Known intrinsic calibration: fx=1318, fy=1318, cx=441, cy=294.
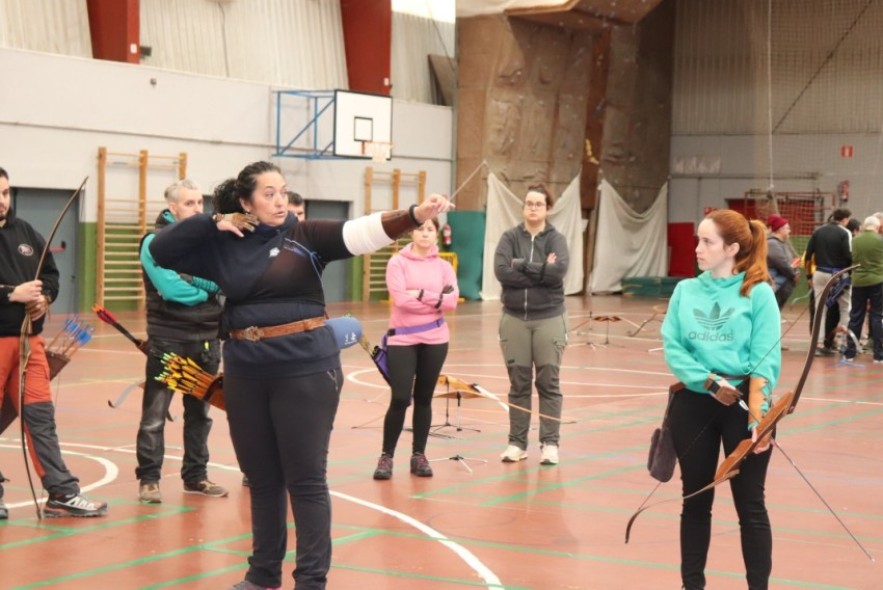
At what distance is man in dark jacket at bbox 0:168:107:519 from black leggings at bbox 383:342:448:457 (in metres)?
1.93

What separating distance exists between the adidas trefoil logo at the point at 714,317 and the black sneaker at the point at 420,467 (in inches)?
135

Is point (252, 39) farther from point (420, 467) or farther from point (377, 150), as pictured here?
point (420, 467)

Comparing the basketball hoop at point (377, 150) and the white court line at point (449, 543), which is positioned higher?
the basketball hoop at point (377, 150)

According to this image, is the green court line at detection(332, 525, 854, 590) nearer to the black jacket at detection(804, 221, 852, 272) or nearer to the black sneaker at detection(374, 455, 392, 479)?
the black sneaker at detection(374, 455, 392, 479)

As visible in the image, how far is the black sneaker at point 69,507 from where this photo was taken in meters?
6.78

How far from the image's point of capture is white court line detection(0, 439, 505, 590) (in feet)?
19.0

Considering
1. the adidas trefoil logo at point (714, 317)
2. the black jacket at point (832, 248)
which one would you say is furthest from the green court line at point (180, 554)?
the black jacket at point (832, 248)

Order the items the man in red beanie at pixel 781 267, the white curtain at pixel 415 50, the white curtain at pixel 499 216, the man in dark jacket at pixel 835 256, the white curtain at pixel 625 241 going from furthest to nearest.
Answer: the white curtain at pixel 625 241, the white curtain at pixel 499 216, the white curtain at pixel 415 50, the man in dark jacket at pixel 835 256, the man in red beanie at pixel 781 267

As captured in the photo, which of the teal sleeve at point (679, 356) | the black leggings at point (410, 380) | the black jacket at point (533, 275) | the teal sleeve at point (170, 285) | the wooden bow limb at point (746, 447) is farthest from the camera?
the black jacket at point (533, 275)

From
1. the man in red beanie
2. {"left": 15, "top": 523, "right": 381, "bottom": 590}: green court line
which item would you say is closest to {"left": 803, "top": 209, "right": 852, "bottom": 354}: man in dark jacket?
the man in red beanie

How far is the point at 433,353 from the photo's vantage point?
26.4ft

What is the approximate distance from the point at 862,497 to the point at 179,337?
4053 millimetres

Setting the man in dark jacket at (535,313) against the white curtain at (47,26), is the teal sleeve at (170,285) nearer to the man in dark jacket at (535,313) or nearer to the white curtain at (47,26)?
the man in dark jacket at (535,313)

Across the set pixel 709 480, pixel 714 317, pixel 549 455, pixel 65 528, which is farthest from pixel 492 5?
pixel 709 480
